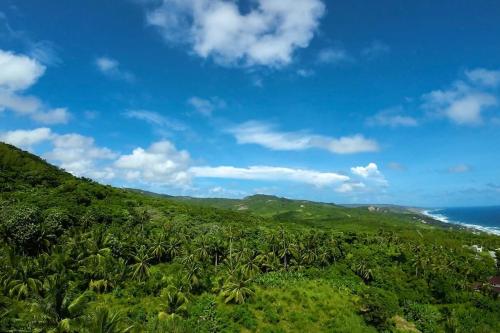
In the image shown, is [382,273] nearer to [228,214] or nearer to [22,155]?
[228,214]

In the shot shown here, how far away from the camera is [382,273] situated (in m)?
119

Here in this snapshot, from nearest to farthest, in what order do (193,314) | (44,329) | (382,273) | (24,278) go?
(44,329) → (24,278) → (193,314) → (382,273)

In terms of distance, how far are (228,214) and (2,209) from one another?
107 meters

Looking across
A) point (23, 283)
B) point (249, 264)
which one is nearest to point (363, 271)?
point (249, 264)

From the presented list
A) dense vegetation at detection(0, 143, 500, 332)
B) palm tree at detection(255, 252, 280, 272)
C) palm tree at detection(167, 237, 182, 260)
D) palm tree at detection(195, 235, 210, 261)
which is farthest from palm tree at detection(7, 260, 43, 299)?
palm tree at detection(255, 252, 280, 272)

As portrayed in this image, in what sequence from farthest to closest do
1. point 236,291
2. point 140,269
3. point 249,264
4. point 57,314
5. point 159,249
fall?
point 249,264 < point 159,249 < point 140,269 < point 236,291 < point 57,314

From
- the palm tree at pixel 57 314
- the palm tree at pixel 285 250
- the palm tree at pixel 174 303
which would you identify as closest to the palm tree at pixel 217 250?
the palm tree at pixel 285 250

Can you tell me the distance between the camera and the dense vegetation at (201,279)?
69.8 meters

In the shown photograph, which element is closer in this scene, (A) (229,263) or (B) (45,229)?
(B) (45,229)

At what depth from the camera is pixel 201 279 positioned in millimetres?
91062

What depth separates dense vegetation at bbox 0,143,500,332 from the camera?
229 feet

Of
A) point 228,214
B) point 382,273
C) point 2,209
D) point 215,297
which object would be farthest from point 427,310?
point 228,214

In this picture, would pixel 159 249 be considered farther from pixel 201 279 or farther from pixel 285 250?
pixel 285 250

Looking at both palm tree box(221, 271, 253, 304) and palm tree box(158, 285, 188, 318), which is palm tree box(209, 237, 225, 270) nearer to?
palm tree box(221, 271, 253, 304)
